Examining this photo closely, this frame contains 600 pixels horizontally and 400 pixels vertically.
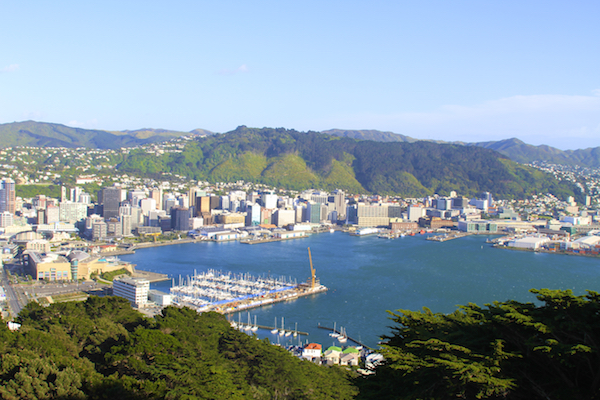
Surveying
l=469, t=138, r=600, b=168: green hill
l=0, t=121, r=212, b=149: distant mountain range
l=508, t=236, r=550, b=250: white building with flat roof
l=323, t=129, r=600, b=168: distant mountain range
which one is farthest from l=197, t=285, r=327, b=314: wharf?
l=469, t=138, r=600, b=168: green hill

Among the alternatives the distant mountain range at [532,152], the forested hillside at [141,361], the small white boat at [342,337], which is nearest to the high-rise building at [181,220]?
the small white boat at [342,337]

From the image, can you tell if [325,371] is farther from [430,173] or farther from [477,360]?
[430,173]

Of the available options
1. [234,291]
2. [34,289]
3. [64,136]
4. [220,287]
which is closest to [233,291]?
[234,291]

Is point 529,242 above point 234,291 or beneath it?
above

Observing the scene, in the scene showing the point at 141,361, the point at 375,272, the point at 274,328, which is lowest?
the point at 274,328

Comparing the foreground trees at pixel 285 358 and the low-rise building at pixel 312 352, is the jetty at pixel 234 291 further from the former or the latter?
the foreground trees at pixel 285 358

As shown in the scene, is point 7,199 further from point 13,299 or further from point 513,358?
point 513,358

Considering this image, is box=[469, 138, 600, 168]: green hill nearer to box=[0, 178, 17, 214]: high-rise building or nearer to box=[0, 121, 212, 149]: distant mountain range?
box=[0, 121, 212, 149]: distant mountain range
